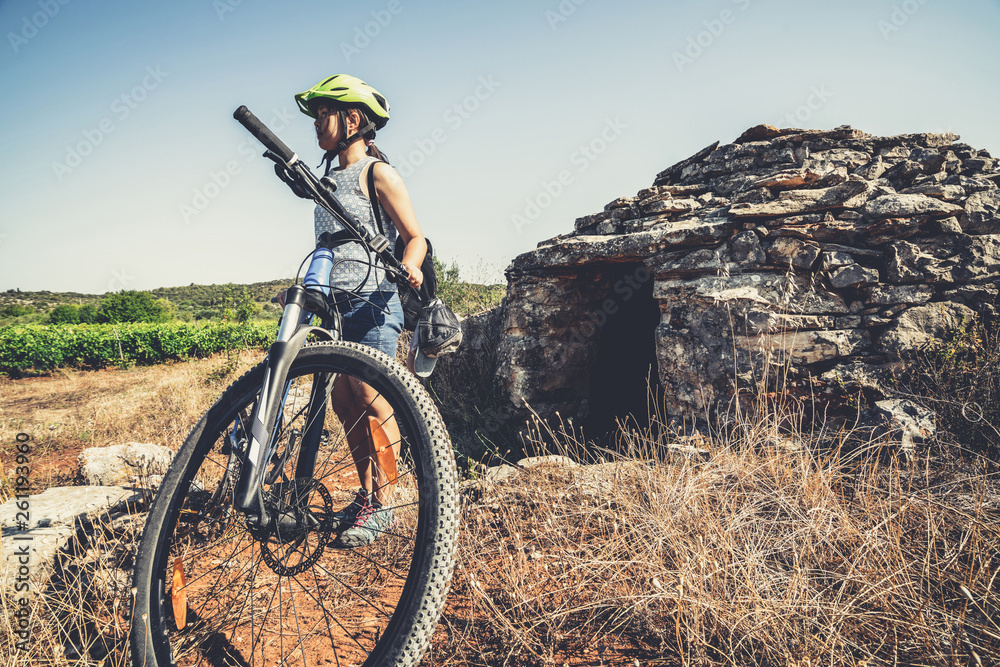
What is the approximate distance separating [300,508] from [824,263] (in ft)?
12.2

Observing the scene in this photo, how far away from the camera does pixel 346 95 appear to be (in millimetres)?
2059

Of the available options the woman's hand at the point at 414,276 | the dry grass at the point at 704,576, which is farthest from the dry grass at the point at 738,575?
Answer: the woman's hand at the point at 414,276

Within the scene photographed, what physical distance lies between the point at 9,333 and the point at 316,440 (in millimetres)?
19695

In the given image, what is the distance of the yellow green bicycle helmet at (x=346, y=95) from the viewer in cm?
206

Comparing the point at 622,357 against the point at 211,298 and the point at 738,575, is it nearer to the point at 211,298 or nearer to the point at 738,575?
the point at 738,575

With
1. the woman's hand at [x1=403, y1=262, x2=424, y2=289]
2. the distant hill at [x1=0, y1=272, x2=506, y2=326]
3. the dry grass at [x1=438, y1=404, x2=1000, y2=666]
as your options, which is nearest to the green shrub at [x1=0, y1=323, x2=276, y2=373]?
Result: the distant hill at [x1=0, y1=272, x2=506, y2=326]

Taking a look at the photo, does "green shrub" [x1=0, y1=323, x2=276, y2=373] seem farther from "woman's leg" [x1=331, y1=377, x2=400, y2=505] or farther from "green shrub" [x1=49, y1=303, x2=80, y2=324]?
"woman's leg" [x1=331, y1=377, x2=400, y2=505]

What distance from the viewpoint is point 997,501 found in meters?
1.98

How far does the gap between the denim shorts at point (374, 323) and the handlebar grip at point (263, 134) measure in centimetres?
70

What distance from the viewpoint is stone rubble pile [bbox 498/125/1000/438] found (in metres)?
3.13

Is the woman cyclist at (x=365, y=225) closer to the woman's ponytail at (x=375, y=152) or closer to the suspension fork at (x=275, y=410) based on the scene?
the woman's ponytail at (x=375, y=152)

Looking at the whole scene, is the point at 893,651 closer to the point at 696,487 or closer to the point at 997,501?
the point at 696,487

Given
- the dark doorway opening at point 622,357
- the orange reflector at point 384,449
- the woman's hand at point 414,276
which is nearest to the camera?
the woman's hand at point 414,276

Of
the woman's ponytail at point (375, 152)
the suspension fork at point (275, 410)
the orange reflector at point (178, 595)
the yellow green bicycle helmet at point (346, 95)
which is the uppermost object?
the yellow green bicycle helmet at point (346, 95)
